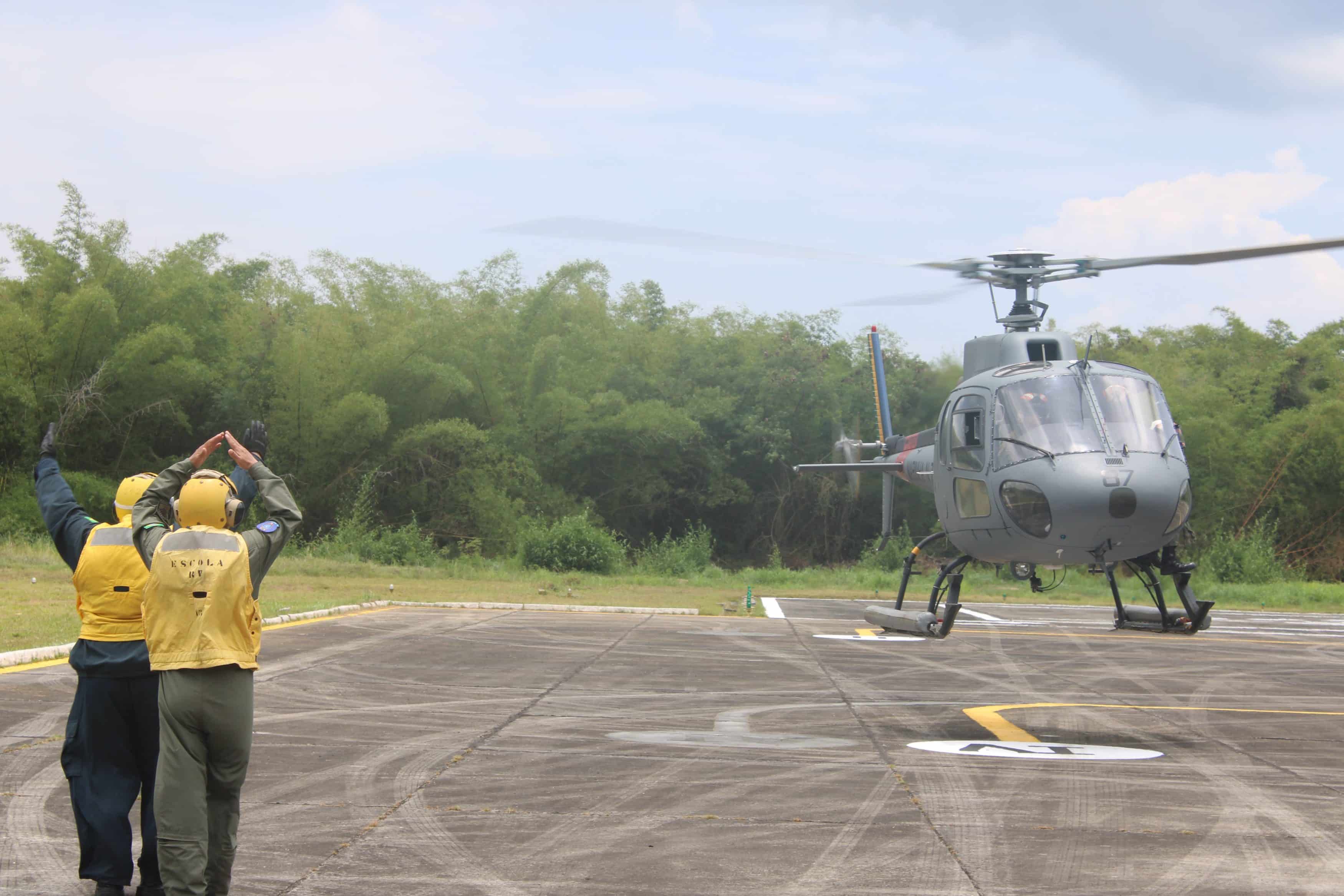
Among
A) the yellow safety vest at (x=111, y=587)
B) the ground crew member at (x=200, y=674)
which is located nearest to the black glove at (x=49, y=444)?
the yellow safety vest at (x=111, y=587)

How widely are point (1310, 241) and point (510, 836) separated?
302 inches

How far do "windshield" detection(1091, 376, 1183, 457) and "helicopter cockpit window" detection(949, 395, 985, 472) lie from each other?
3.50ft

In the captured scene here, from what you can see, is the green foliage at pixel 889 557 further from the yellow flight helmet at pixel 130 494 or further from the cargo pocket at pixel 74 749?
the cargo pocket at pixel 74 749

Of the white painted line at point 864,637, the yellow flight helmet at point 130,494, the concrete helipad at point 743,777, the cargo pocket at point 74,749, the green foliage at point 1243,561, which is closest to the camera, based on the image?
the cargo pocket at point 74,749

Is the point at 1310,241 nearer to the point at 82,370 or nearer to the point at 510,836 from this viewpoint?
the point at 510,836

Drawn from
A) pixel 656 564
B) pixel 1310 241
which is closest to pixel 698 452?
pixel 656 564

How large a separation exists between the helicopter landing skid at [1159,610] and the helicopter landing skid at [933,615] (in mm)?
1449

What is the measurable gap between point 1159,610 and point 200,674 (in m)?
8.90

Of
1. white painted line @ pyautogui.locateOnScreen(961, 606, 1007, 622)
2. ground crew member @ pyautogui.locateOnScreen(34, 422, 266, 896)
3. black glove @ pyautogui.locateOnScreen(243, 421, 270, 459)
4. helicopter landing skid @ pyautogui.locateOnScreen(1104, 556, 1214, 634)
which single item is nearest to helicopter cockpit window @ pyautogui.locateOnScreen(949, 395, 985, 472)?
helicopter landing skid @ pyautogui.locateOnScreen(1104, 556, 1214, 634)

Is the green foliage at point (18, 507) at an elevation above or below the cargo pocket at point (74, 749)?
above

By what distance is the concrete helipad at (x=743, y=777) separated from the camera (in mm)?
5203

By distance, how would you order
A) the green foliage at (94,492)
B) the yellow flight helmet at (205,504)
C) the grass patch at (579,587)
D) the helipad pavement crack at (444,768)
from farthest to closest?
the green foliage at (94,492), the grass patch at (579,587), the helipad pavement crack at (444,768), the yellow flight helmet at (205,504)

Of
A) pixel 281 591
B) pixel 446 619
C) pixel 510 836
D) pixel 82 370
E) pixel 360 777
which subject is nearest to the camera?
pixel 510 836

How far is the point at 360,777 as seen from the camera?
6938 millimetres
